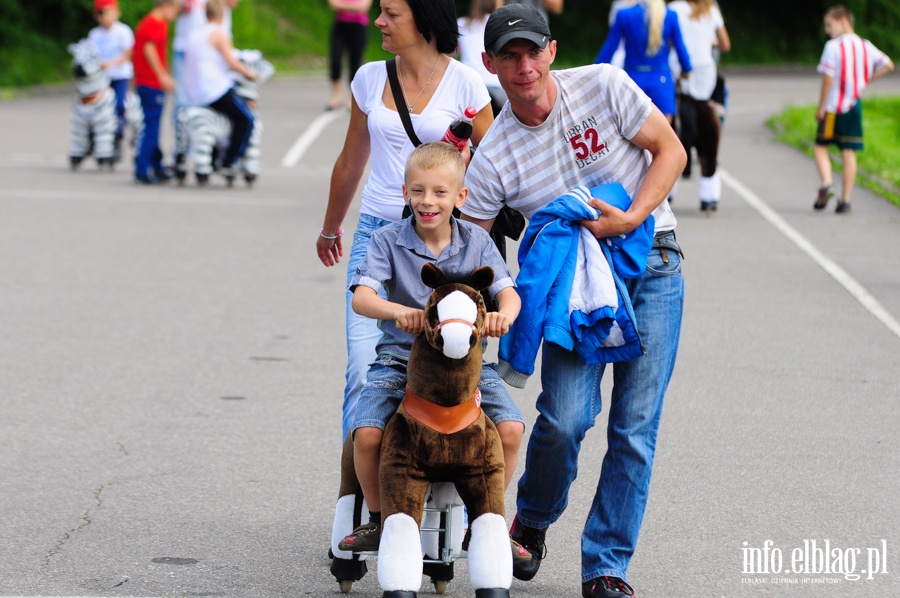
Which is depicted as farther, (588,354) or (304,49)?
(304,49)

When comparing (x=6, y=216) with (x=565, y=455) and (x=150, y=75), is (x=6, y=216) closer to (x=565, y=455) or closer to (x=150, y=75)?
(x=150, y=75)

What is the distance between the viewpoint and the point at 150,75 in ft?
52.4

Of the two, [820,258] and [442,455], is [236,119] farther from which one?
[442,455]

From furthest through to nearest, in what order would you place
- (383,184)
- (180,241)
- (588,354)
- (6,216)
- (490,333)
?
(6,216) → (180,241) → (383,184) → (588,354) → (490,333)

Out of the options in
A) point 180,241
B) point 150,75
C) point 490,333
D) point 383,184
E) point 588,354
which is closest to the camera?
point 490,333

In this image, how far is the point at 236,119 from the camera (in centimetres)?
1510

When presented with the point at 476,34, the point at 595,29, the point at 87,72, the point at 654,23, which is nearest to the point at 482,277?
the point at 476,34

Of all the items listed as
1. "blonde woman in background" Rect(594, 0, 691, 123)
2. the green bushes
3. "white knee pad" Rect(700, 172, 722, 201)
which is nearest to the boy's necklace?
"blonde woman in background" Rect(594, 0, 691, 123)

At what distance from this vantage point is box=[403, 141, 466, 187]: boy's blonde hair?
451cm

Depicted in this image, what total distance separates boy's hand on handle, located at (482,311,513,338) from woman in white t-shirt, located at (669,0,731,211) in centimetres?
924

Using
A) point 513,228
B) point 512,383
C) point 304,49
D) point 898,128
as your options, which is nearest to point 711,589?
point 512,383

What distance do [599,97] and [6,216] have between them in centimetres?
943

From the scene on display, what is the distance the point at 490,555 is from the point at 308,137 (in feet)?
53.7

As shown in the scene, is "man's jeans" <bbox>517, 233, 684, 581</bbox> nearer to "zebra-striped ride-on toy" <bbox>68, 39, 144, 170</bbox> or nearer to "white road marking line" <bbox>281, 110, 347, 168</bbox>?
"zebra-striped ride-on toy" <bbox>68, 39, 144, 170</bbox>
